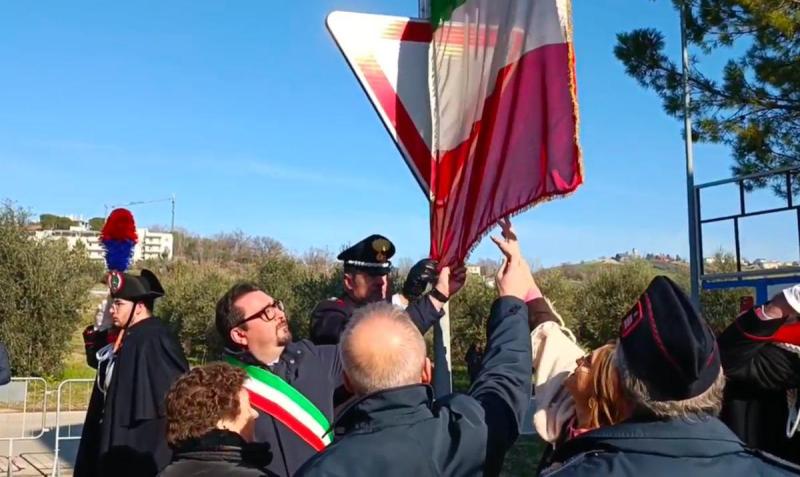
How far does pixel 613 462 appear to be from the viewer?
158 cm

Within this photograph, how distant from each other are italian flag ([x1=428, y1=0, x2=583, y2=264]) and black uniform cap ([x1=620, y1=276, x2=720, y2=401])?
1049 millimetres

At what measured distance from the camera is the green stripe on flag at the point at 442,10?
3.45 metres

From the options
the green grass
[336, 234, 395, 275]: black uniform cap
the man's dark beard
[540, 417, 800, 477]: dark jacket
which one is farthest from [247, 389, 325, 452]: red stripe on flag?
the green grass

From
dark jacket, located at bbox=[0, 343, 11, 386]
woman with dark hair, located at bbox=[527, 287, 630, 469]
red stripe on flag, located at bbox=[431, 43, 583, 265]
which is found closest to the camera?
woman with dark hair, located at bbox=[527, 287, 630, 469]

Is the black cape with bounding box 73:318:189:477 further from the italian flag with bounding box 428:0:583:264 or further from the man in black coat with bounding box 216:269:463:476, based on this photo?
the italian flag with bounding box 428:0:583:264

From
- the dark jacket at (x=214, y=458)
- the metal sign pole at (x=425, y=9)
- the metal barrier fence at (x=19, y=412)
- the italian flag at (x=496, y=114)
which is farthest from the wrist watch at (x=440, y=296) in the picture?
the metal barrier fence at (x=19, y=412)

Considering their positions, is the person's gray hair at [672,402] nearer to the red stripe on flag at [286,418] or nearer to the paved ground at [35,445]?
the red stripe on flag at [286,418]

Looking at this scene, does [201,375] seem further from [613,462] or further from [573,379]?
[613,462]

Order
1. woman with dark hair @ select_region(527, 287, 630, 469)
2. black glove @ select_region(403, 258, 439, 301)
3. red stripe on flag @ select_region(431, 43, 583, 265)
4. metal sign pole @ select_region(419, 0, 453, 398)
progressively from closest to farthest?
woman with dark hair @ select_region(527, 287, 630, 469) < red stripe on flag @ select_region(431, 43, 583, 265) < metal sign pole @ select_region(419, 0, 453, 398) < black glove @ select_region(403, 258, 439, 301)

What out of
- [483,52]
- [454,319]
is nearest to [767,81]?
[483,52]

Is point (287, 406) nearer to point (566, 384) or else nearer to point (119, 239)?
point (566, 384)

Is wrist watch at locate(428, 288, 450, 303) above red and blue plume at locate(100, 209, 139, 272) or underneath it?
underneath

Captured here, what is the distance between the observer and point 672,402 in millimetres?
1648

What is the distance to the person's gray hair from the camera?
165 centimetres
